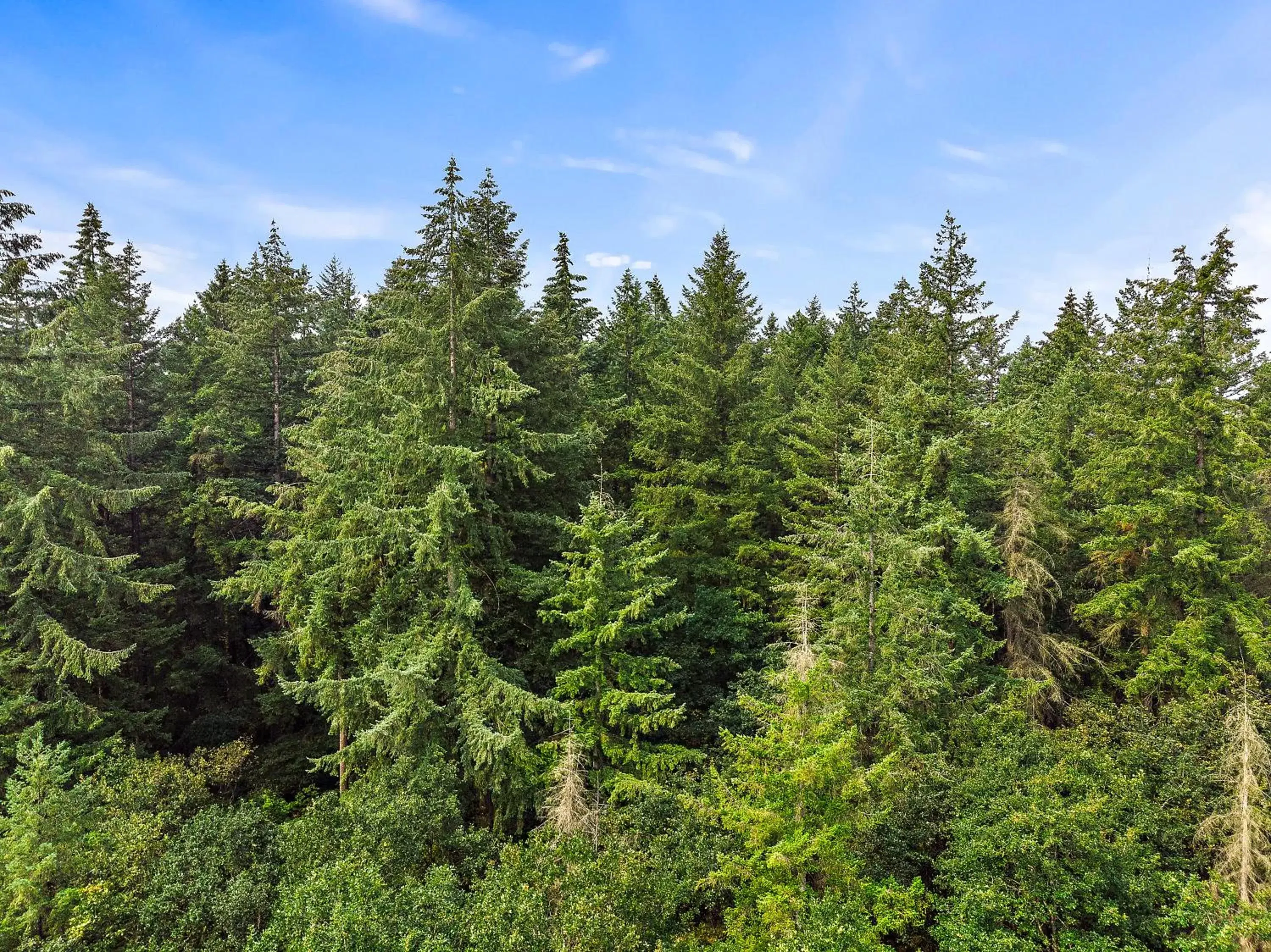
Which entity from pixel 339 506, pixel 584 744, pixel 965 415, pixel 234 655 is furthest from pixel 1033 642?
pixel 234 655

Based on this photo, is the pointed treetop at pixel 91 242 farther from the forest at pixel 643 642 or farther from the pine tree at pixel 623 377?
the pine tree at pixel 623 377

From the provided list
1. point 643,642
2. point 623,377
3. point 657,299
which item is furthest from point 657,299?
point 643,642

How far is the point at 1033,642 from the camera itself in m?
17.2

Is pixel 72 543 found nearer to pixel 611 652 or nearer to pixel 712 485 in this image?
pixel 611 652

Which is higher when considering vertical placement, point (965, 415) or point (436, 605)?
point (965, 415)

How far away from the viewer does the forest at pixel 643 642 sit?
9445mm

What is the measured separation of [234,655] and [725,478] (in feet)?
75.9

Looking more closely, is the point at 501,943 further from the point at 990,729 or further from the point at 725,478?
the point at 725,478

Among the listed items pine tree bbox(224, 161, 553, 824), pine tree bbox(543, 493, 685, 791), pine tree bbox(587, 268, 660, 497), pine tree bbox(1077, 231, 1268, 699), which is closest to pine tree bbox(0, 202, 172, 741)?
pine tree bbox(224, 161, 553, 824)

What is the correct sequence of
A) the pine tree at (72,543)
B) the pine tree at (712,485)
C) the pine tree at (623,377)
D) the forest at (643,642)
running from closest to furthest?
the forest at (643,642), the pine tree at (72,543), the pine tree at (712,485), the pine tree at (623,377)

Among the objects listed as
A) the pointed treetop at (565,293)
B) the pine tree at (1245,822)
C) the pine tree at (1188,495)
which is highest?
the pointed treetop at (565,293)

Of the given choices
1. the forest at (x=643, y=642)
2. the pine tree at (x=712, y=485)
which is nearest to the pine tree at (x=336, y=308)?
the forest at (x=643, y=642)

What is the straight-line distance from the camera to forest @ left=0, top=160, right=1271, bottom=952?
A: 9445mm

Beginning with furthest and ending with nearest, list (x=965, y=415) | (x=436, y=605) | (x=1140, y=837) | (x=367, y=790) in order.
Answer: (x=965, y=415), (x=436, y=605), (x=367, y=790), (x=1140, y=837)
